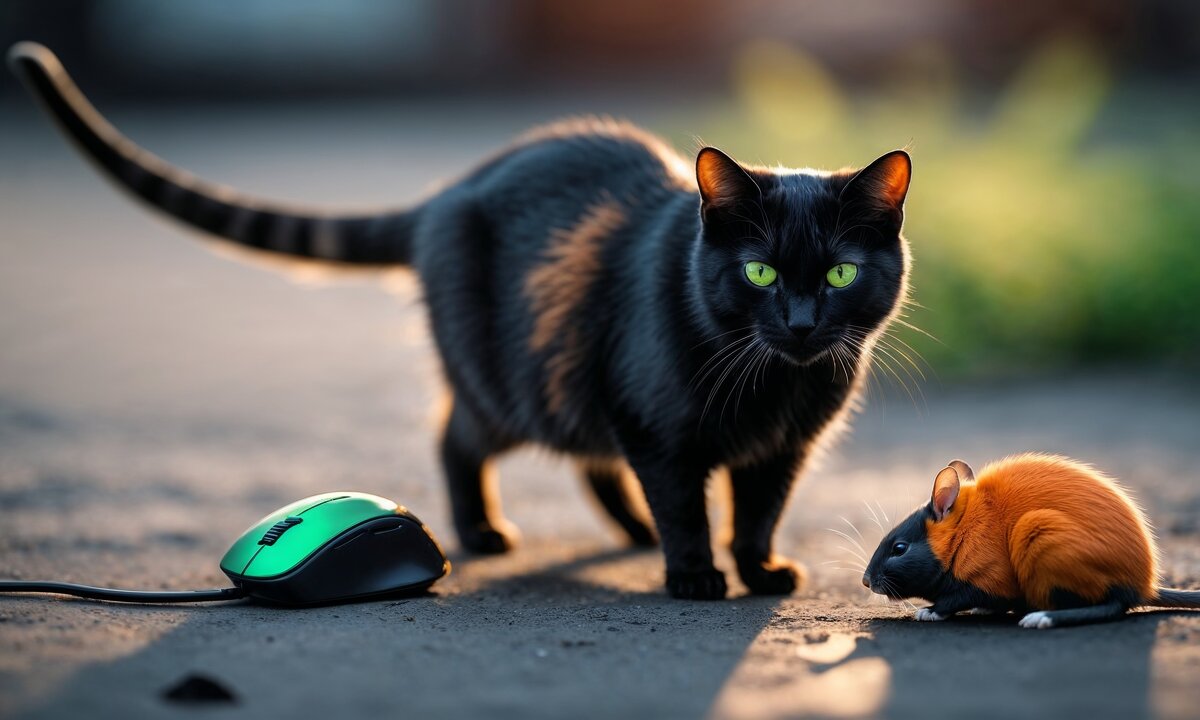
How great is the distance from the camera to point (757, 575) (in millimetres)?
3246

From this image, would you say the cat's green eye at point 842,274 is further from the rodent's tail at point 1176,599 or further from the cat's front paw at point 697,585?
the rodent's tail at point 1176,599

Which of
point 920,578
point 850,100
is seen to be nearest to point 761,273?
point 920,578

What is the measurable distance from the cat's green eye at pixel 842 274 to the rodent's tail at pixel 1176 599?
0.93 metres

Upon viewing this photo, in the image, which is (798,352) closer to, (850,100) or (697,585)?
(697,585)

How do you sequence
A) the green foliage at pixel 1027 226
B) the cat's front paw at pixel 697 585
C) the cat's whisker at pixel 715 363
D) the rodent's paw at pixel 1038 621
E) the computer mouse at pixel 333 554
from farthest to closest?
the green foliage at pixel 1027 226
the cat's front paw at pixel 697 585
the cat's whisker at pixel 715 363
the computer mouse at pixel 333 554
the rodent's paw at pixel 1038 621

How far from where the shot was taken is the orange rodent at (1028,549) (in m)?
2.43

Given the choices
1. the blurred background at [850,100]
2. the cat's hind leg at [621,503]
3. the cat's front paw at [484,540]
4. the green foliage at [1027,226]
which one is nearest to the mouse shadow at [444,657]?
the cat's front paw at [484,540]

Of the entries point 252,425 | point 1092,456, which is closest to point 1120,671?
point 1092,456

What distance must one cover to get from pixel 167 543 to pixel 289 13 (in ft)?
50.4

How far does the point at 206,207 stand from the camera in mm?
3842

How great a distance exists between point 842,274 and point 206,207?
2.06 metres

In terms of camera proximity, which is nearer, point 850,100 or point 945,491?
point 945,491

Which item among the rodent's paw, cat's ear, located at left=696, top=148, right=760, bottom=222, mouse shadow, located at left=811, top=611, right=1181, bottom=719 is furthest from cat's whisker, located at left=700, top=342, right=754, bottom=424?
the rodent's paw

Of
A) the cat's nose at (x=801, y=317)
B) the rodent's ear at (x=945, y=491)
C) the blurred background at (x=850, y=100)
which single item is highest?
the blurred background at (x=850, y=100)
